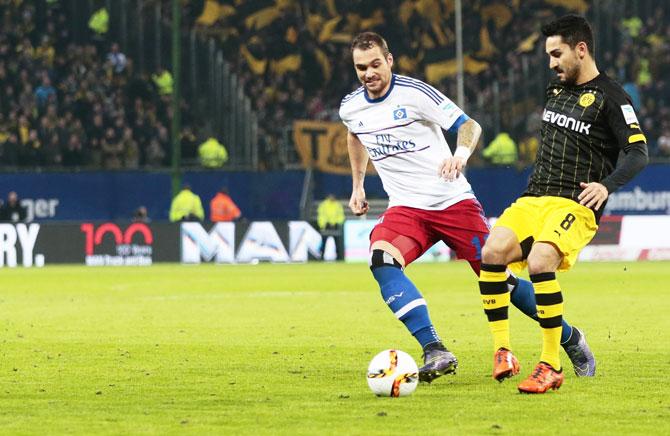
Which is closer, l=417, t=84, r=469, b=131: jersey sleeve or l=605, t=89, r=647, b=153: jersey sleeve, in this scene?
l=605, t=89, r=647, b=153: jersey sleeve

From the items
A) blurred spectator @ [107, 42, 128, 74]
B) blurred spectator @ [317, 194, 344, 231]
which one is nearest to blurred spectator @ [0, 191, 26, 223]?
blurred spectator @ [107, 42, 128, 74]

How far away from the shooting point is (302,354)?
10773mm

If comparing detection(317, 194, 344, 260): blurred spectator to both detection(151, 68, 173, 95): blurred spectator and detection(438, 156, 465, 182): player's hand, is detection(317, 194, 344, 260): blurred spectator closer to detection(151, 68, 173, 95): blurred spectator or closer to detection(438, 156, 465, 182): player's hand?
detection(151, 68, 173, 95): blurred spectator

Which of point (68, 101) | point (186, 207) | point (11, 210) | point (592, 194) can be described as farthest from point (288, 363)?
point (68, 101)

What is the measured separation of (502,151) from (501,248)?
77.0 ft

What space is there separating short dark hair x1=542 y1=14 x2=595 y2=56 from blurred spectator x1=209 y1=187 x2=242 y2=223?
23.1 meters

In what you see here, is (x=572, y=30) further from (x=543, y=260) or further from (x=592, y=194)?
(x=543, y=260)

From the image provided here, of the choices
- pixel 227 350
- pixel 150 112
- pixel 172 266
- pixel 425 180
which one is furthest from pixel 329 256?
pixel 425 180

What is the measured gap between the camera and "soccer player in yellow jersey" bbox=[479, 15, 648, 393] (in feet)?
26.0

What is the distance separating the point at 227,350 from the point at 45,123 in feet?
73.2

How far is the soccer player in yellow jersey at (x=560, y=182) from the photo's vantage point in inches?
312

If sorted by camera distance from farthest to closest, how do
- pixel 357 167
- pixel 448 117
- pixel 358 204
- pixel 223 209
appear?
pixel 223 209
pixel 357 167
pixel 358 204
pixel 448 117

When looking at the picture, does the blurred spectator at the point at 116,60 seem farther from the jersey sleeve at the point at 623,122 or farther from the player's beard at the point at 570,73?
the jersey sleeve at the point at 623,122

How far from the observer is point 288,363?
10.1 metres
